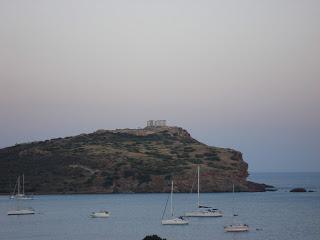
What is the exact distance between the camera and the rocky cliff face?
517 feet

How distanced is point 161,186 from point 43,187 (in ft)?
88.6

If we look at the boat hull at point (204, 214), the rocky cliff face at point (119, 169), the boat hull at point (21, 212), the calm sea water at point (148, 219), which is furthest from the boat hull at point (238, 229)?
the rocky cliff face at point (119, 169)

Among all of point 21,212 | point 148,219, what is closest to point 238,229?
point 148,219

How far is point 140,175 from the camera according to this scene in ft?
520

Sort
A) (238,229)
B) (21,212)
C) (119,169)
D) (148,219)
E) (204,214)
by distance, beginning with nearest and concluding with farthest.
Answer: (238,229) → (148,219) → (204,214) → (21,212) → (119,169)

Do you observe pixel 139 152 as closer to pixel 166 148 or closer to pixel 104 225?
pixel 166 148

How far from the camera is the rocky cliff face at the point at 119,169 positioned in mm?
157500

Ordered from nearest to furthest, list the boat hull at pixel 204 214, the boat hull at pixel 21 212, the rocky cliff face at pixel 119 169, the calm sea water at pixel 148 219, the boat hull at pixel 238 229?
the calm sea water at pixel 148 219, the boat hull at pixel 238 229, the boat hull at pixel 204 214, the boat hull at pixel 21 212, the rocky cliff face at pixel 119 169

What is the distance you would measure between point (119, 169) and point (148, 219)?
64.6 meters

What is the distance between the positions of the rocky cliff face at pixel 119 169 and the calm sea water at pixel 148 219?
10.7 m

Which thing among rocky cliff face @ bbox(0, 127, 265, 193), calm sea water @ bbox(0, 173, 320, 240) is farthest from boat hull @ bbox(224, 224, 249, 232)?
rocky cliff face @ bbox(0, 127, 265, 193)

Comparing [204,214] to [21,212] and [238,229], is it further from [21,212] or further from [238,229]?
[21,212]

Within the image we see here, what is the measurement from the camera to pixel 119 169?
16075 centimetres

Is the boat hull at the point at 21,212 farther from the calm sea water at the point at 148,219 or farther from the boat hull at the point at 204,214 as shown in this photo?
the boat hull at the point at 204,214
